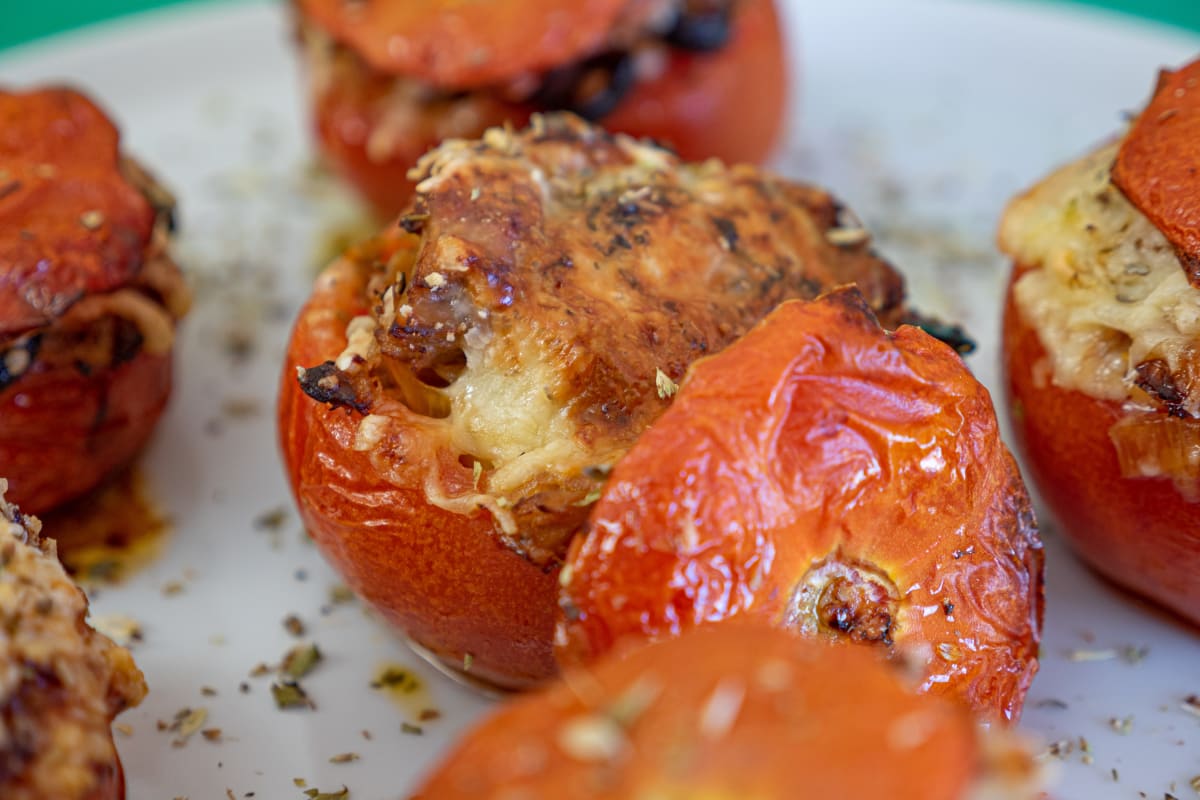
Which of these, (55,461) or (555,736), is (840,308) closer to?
(555,736)

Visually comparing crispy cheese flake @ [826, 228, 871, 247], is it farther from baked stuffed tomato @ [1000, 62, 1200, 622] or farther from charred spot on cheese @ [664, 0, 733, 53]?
charred spot on cheese @ [664, 0, 733, 53]

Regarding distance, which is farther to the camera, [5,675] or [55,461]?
[55,461]

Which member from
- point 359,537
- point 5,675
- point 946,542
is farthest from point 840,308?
point 5,675

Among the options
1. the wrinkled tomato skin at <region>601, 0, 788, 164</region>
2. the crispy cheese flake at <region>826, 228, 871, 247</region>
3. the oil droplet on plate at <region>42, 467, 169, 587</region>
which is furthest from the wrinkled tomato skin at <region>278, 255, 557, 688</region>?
the wrinkled tomato skin at <region>601, 0, 788, 164</region>

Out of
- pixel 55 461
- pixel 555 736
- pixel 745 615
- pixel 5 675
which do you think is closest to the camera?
pixel 555 736

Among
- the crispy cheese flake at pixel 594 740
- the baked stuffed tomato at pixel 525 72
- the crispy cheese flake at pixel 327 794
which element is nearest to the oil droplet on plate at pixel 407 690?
the crispy cheese flake at pixel 327 794

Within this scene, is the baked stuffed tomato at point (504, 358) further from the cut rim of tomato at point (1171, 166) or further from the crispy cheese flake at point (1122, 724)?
the crispy cheese flake at point (1122, 724)

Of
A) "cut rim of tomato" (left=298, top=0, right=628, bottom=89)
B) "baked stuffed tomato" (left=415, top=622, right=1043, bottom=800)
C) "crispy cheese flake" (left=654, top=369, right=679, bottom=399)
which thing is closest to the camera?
"baked stuffed tomato" (left=415, top=622, right=1043, bottom=800)
